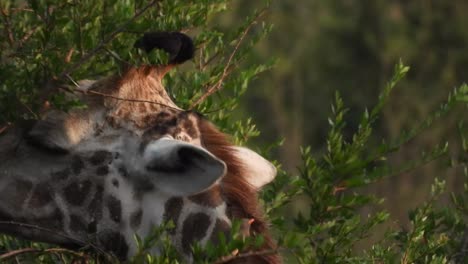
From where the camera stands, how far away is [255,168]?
4734 millimetres

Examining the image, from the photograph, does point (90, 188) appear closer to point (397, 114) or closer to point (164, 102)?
point (164, 102)

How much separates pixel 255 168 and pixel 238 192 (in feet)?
0.77

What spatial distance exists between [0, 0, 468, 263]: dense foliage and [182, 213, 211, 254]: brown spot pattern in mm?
176

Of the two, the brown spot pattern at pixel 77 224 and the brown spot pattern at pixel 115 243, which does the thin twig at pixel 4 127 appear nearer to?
the brown spot pattern at pixel 77 224

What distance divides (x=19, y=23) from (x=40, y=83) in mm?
743

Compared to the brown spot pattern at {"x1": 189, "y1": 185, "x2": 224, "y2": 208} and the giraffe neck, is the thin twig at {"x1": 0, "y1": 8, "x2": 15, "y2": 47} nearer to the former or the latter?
the giraffe neck

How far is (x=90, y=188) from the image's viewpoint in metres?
4.51

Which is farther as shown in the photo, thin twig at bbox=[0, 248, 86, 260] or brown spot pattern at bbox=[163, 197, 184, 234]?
brown spot pattern at bbox=[163, 197, 184, 234]

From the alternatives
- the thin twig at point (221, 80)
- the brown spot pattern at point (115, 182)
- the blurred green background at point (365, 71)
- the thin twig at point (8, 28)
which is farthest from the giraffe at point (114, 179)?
the blurred green background at point (365, 71)

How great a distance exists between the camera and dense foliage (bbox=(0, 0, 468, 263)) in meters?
4.44

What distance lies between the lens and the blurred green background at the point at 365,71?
746 inches

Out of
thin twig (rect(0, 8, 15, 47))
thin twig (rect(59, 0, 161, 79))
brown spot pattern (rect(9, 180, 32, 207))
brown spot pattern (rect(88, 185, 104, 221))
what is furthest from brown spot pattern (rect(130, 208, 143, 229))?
thin twig (rect(0, 8, 15, 47))

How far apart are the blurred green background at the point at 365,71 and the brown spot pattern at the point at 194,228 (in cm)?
1326

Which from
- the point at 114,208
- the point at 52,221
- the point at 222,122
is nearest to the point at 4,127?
the point at 52,221
